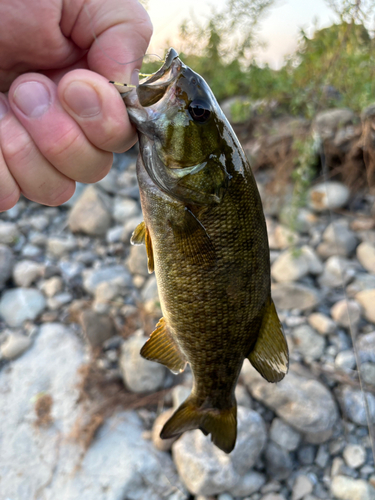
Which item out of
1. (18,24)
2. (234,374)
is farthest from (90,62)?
(234,374)

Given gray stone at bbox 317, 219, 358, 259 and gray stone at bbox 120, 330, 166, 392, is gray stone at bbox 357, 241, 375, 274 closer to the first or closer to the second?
gray stone at bbox 317, 219, 358, 259

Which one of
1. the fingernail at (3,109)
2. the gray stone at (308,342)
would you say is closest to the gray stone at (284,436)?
the gray stone at (308,342)

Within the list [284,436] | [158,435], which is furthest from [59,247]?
[284,436]

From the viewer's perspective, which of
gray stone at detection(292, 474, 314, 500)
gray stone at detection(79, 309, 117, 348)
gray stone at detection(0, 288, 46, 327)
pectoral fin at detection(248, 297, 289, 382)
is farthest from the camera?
gray stone at detection(0, 288, 46, 327)

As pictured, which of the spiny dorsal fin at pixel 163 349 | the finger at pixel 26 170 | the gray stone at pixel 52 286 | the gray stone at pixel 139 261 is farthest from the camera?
the gray stone at pixel 139 261

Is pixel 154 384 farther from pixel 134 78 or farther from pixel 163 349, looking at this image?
pixel 134 78

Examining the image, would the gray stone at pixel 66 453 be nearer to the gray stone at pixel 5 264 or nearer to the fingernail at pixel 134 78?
the gray stone at pixel 5 264

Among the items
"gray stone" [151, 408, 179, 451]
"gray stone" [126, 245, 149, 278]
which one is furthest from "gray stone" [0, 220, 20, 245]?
"gray stone" [151, 408, 179, 451]
